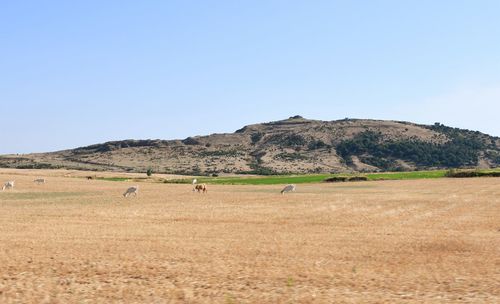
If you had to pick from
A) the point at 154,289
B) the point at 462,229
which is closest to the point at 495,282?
the point at 154,289

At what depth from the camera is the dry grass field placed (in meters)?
15.2

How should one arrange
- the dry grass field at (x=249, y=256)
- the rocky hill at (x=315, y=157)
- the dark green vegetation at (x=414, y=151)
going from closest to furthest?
the dry grass field at (x=249, y=256), the rocky hill at (x=315, y=157), the dark green vegetation at (x=414, y=151)

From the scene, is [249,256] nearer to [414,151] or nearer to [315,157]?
[315,157]

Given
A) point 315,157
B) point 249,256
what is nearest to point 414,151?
point 315,157

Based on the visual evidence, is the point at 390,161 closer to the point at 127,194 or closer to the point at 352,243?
the point at 127,194

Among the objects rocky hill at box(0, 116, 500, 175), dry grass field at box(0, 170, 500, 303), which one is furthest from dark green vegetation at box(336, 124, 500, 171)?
dry grass field at box(0, 170, 500, 303)

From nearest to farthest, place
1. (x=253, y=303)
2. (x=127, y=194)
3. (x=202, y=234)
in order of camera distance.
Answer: (x=253, y=303), (x=202, y=234), (x=127, y=194)

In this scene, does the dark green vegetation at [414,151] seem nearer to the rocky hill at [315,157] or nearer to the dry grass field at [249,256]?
the rocky hill at [315,157]

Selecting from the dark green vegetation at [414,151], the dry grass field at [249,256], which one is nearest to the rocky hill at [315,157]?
the dark green vegetation at [414,151]

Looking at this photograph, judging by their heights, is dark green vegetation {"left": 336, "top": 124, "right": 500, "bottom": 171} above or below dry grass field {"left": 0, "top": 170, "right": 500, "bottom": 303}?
above

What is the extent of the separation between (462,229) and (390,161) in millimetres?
151050

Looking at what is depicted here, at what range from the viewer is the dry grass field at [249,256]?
599 inches

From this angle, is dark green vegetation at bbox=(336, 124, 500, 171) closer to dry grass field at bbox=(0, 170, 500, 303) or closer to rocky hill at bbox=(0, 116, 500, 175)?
rocky hill at bbox=(0, 116, 500, 175)

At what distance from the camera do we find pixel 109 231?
27750mm
